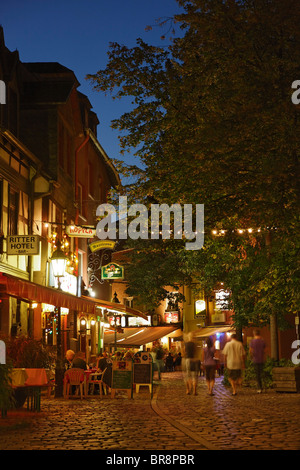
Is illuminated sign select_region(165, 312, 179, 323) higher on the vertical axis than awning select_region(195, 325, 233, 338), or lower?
higher

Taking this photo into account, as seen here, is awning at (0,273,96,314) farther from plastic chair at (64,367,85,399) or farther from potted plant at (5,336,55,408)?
plastic chair at (64,367,85,399)

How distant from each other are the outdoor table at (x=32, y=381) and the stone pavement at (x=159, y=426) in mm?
384

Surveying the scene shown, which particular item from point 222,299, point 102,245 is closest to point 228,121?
point 102,245

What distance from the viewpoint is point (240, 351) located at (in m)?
20.4

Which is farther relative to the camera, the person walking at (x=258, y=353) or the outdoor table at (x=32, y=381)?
the person walking at (x=258, y=353)

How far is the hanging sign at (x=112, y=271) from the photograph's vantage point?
34.8 metres

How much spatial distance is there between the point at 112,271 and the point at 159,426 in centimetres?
2292

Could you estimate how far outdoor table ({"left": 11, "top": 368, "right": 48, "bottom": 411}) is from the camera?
1458 cm

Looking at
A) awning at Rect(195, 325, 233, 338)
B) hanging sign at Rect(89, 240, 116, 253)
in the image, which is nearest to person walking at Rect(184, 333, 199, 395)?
hanging sign at Rect(89, 240, 116, 253)

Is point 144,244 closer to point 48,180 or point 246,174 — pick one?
point 48,180

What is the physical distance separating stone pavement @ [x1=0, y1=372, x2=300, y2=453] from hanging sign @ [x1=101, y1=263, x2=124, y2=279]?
1635 cm

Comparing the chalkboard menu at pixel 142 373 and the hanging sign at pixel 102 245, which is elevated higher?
the hanging sign at pixel 102 245

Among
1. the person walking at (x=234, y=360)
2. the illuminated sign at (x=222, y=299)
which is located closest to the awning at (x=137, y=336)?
the illuminated sign at (x=222, y=299)

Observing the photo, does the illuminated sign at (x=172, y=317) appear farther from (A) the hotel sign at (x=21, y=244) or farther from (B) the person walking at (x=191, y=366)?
(A) the hotel sign at (x=21, y=244)
